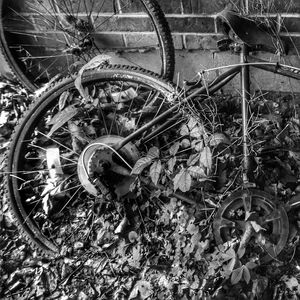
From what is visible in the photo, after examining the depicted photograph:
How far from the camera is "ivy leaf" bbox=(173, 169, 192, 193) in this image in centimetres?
268

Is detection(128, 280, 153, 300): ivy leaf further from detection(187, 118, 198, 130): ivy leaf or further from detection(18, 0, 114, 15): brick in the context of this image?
detection(18, 0, 114, 15): brick

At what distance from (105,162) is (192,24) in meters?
0.98

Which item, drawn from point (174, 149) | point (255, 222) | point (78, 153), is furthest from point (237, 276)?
point (78, 153)

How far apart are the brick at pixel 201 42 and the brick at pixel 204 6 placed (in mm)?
169

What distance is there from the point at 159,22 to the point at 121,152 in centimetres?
76

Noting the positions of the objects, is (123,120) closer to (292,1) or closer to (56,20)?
(56,20)

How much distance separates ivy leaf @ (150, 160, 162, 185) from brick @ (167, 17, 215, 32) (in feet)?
2.89

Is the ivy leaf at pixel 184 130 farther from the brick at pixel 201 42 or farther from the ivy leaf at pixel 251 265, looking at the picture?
the ivy leaf at pixel 251 265

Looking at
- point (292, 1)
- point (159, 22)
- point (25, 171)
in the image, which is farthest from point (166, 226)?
point (292, 1)

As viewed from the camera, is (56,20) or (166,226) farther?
(56,20)

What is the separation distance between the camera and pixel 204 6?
300cm

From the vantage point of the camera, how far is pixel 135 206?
3.03 metres

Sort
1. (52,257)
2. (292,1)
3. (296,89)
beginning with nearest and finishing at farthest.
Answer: (292,1)
(52,257)
(296,89)

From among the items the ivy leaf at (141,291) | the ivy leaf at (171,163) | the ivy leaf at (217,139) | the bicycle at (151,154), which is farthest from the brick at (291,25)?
the ivy leaf at (141,291)
